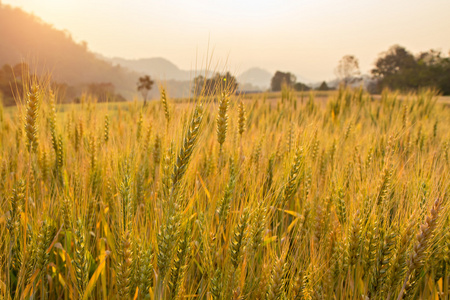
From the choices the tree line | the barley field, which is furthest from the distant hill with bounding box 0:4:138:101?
the barley field

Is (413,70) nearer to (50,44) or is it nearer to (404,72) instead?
(404,72)

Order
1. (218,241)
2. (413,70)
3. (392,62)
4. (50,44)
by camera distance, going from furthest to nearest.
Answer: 1. (50,44)
2. (392,62)
3. (413,70)
4. (218,241)

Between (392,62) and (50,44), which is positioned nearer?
(392,62)

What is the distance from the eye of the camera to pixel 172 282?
0.91m

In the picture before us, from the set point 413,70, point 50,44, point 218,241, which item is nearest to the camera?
point 218,241

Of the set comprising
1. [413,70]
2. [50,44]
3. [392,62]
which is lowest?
[413,70]

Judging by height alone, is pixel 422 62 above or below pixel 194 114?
above

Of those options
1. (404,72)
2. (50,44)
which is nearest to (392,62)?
(404,72)

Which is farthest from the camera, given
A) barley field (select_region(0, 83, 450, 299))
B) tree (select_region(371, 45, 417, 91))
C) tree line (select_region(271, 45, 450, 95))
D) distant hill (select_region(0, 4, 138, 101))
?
Answer: distant hill (select_region(0, 4, 138, 101))

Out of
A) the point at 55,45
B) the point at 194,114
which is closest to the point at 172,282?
the point at 194,114

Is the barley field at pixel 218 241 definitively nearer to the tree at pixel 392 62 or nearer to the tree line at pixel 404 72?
the tree line at pixel 404 72

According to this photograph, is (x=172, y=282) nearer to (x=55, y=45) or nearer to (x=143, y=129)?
(x=143, y=129)

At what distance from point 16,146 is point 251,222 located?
88.9 inches

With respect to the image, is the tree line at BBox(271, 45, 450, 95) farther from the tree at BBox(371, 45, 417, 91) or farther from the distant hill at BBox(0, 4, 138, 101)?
the distant hill at BBox(0, 4, 138, 101)
